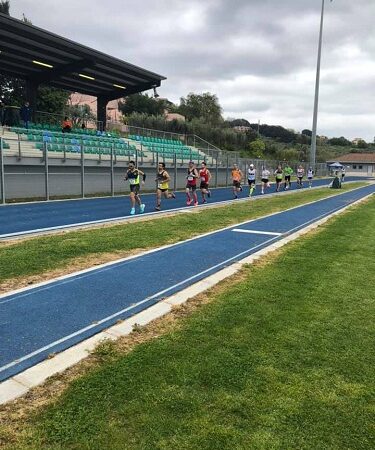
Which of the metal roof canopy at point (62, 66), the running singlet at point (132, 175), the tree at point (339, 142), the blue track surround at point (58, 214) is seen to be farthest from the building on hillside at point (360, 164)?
the running singlet at point (132, 175)

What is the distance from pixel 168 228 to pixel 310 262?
14.9ft

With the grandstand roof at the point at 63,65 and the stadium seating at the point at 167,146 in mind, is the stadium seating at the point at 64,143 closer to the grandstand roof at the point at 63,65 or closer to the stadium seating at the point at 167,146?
the grandstand roof at the point at 63,65

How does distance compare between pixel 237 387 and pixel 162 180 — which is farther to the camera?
pixel 162 180

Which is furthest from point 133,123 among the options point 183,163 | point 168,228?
point 168,228

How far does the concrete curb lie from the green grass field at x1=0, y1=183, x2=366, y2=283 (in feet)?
7.66

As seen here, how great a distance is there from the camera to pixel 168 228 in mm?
11328

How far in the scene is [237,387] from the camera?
11.2 ft

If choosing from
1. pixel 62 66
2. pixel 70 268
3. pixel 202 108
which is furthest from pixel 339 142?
pixel 70 268

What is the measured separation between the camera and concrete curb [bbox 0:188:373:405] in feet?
11.3

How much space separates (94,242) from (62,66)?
2227 cm

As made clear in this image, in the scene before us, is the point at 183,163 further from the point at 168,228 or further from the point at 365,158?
the point at 365,158

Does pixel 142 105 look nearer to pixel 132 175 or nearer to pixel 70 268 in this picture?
pixel 132 175

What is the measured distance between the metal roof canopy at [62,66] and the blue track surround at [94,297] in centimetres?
1870

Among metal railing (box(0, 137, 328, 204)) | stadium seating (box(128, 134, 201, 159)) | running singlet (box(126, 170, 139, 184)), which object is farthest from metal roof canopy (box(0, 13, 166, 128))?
running singlet (box(126, 170, 139, 184))
